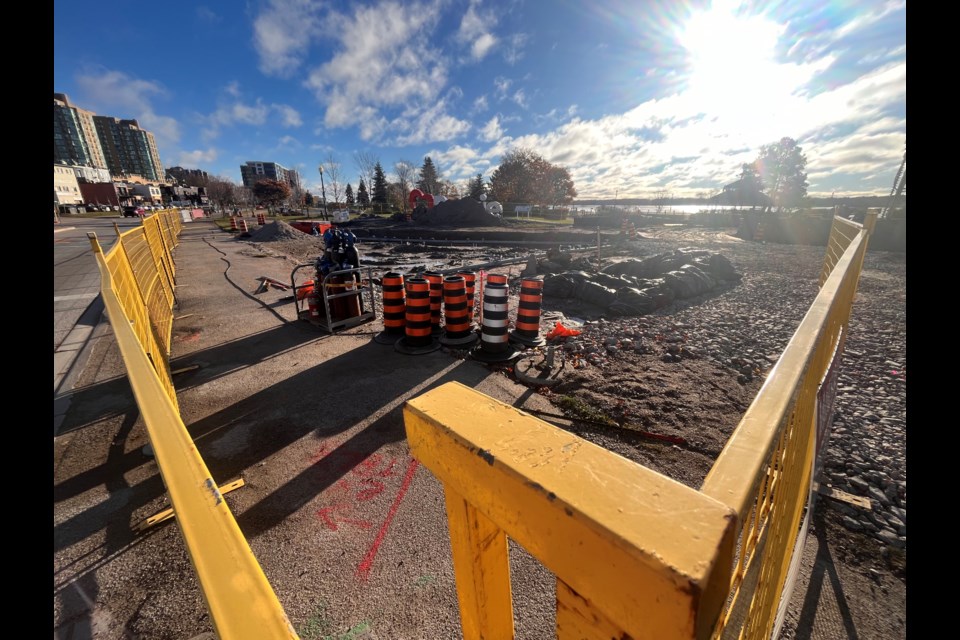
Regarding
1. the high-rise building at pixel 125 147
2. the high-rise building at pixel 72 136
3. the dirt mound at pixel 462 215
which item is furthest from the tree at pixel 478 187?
the high-rise building at pixel 125 147

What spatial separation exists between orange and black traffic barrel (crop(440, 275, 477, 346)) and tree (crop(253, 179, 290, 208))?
219ft

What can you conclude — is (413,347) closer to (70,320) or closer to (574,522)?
(574,522)

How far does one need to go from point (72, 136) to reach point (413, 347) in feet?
466

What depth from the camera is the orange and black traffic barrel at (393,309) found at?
6.01 meters

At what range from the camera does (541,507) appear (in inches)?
25.4

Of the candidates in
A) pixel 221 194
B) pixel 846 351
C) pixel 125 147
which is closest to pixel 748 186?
pixel 846 351

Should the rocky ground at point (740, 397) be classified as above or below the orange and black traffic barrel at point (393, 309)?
below

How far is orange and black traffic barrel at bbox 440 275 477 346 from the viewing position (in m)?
5.75

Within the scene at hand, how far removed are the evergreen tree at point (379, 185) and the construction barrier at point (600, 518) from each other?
6722 cm

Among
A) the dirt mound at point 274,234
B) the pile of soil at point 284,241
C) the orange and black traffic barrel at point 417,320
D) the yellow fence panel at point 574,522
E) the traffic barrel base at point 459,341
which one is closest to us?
the yellow fence panel at point 574,522

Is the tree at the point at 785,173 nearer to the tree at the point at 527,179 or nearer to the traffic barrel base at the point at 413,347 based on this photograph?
the tree at the point at 527,179

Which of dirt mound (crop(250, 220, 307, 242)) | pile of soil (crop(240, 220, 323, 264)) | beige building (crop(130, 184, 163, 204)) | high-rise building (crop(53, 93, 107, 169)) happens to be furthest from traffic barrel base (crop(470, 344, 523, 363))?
high-rise building (crop(53, 93, 107, 169))

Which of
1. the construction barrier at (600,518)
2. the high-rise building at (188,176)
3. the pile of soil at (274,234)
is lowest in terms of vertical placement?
the pile of soil at (274,234)

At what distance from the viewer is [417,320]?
18.7 feet
